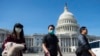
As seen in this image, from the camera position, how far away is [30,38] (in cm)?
10656

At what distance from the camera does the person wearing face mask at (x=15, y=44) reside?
20.1 ft

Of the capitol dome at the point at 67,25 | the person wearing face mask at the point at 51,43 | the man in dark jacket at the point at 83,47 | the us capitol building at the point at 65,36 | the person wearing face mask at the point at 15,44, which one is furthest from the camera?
the capitol dome at the point at 67,25

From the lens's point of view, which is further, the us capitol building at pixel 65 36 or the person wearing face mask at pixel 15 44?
the us capitol building at pixel 65 36

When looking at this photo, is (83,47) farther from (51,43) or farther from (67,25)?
(67,25)

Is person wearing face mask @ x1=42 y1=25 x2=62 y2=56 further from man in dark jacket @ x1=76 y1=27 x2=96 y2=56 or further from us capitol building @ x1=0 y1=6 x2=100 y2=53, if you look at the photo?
us capitol building @ x1=0 y1=6 x2=100 y2=53

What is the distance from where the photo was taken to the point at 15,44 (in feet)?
20.5

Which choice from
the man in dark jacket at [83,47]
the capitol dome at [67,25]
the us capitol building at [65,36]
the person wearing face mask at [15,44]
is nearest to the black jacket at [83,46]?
the man in dark jacket at [83,47]

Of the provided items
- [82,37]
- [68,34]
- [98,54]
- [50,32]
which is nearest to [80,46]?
[82,37]

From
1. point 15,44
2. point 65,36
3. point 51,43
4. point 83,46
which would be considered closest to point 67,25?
point 65,36

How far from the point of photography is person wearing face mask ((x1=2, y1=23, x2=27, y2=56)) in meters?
6.12

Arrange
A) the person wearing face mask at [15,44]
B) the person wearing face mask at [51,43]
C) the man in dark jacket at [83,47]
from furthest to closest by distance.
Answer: the man in dark jacket at [83,47]
the person wearing face mask at [51,43]
the person wearing face mask at [15,44]

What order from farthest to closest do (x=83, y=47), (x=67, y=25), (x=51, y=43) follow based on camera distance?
1. (x=67, y=25)
2. (x=83, y=47)
3. (x=51, y=43)

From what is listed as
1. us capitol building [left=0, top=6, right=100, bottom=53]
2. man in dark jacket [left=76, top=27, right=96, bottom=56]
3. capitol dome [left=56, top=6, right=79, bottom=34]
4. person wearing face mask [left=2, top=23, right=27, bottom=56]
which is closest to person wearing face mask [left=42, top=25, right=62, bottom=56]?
man in dark jacket [left=76, top=27, right=96, bottom=56]

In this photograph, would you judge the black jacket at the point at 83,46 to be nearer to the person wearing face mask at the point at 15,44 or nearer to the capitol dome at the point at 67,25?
the person wearing face mask at the point at 15,44
